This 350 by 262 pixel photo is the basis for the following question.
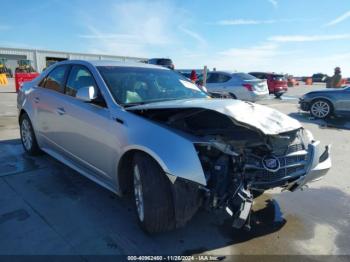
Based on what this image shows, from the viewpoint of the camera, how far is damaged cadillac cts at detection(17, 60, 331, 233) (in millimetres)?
2475

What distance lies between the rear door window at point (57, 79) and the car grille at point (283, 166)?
275cm

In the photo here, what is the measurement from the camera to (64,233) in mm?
2811

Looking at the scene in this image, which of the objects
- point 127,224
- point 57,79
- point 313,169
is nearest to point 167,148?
point 127,224

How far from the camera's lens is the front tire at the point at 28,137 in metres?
4.79

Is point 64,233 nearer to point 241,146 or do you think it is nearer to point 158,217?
point 158,217

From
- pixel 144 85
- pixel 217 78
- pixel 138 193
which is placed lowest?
pixel 138 193

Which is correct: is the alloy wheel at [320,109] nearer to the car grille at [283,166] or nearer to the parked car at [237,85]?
the parked car at [237,85]

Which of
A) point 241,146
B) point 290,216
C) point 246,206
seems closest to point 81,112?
point 241,146

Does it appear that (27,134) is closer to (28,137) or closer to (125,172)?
(28,137)

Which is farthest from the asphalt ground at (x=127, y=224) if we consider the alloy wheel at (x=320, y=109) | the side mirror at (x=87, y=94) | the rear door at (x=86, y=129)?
the alloy wheel at (x=320, y=109)

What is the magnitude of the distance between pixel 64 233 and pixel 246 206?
1736mm

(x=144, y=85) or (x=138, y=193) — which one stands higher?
(x=144, y=85)

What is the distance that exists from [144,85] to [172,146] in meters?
1.45

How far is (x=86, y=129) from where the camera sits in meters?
3.35
